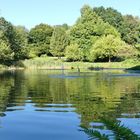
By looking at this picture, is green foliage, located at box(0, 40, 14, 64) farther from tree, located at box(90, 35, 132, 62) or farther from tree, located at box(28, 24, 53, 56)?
tree, located at box(28, 24, 53, 56)

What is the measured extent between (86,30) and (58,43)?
1447cm

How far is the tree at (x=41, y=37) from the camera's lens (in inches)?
5285

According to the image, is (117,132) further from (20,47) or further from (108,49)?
(20,47)

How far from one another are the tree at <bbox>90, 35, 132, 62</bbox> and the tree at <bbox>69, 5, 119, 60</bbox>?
5416mm

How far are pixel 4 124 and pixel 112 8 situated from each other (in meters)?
131

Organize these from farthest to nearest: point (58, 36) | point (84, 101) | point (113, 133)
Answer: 1. point (58, 36)
2. point (84, 101)
3. point (113, 133)

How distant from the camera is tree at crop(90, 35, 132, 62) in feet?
346

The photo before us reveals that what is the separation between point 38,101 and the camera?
1030 inches

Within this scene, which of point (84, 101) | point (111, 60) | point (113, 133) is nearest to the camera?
point (113, 133)

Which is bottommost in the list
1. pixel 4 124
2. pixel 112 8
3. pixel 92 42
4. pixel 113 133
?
pixel 4 124

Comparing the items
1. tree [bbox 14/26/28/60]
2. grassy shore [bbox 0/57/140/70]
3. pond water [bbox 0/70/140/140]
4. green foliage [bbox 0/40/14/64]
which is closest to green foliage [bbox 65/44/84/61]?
grassy shore [bbox 0/57/140/70]

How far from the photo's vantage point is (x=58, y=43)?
125m

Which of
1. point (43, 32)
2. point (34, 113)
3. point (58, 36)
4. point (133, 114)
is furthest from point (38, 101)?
point (43, 32)

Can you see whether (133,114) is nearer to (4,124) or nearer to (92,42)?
(4,124)
